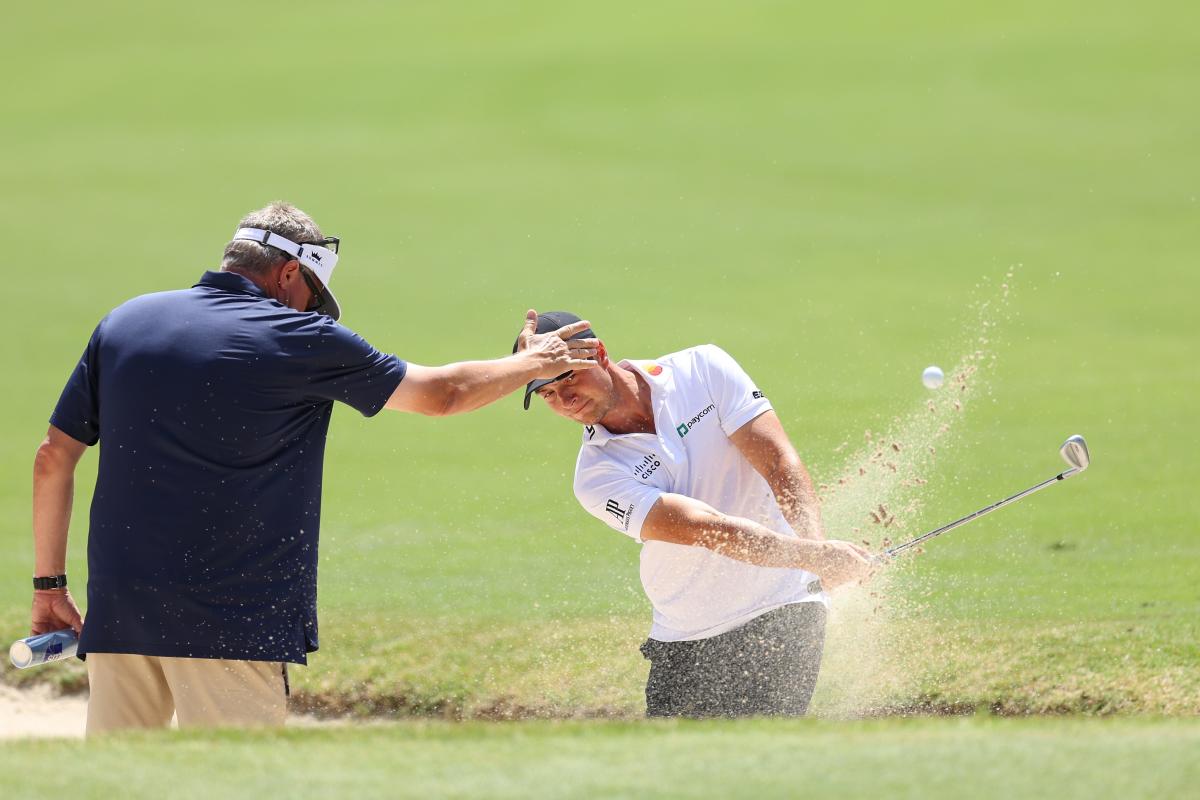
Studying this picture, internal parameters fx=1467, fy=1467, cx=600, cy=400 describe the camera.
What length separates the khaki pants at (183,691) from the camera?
3834 millimetres

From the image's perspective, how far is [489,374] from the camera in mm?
4148

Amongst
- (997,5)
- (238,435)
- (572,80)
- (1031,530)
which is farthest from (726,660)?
(997,5)

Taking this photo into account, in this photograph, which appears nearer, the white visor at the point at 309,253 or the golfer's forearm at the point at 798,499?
the white visor at the point at 309,253

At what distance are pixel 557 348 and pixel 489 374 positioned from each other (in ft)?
0.94

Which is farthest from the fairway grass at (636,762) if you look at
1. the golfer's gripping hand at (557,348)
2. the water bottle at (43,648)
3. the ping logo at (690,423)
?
the ping logo at (690,423)

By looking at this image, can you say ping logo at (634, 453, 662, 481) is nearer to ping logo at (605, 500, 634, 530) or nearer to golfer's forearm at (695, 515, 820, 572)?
ping logo at (605, 500, 634, 530)

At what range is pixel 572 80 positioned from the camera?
17.2 m

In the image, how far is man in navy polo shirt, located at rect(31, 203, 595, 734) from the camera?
3740mm

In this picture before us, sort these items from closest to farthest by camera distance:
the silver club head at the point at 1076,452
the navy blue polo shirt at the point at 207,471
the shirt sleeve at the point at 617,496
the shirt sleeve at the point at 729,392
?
the navy blue polo shirt at the point at 207,471
the shirt sleeve at the point at 617,496
the shirt sleeve at the point at 729,392
the silver club head at the point at 1076,452

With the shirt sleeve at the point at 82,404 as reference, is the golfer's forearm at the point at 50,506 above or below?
below

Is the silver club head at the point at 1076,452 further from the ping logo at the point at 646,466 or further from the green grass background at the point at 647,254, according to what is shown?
the ping logo at the point at 646,466

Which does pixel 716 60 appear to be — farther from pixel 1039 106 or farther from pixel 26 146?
pixel 26 146

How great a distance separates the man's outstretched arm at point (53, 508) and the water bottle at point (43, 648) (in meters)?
0.08

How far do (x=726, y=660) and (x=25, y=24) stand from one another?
19220 millimetres
